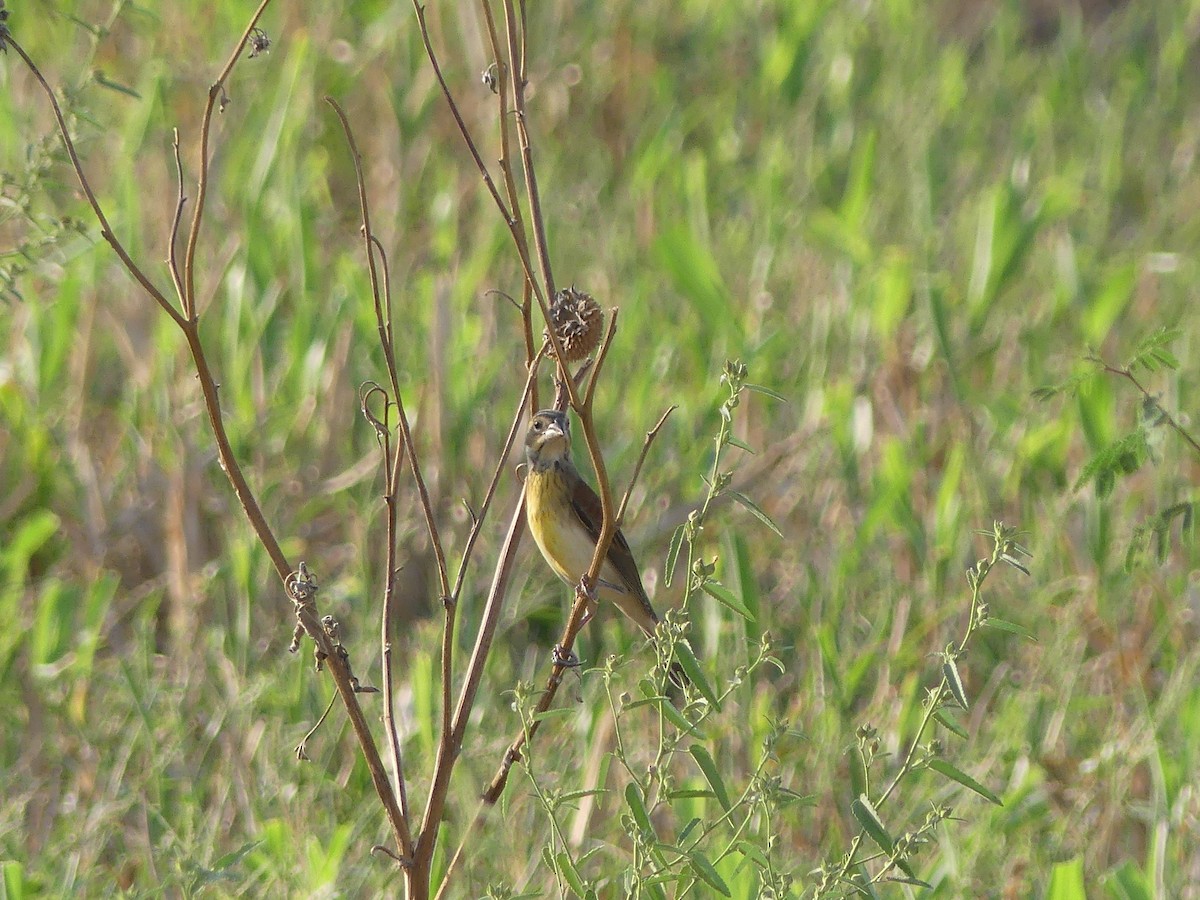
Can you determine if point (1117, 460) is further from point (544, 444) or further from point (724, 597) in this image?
point (544, 444)

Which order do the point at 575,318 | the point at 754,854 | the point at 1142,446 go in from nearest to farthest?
the point at 754,854 → the point at 575,318 → the point at 1142,446

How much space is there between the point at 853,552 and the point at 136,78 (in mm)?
3887

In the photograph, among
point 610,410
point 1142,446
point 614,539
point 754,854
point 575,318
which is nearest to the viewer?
point 754,854

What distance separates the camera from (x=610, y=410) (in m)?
4.96

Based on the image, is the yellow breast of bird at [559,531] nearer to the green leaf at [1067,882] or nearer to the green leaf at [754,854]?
the green leaf at [1067,882]

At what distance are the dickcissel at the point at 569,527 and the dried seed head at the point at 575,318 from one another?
3.81 ft

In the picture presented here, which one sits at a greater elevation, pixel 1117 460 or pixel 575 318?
pixel 575 318

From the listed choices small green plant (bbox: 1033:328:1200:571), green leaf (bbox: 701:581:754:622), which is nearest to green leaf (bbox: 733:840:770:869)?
green leaf (bbox: 701:581:754:622)

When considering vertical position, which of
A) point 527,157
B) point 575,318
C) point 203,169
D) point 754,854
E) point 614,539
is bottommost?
point 614,539

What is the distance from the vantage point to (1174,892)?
126 inches

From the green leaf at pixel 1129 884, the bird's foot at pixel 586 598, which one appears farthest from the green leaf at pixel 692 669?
the green leaf at pixel 1129 884

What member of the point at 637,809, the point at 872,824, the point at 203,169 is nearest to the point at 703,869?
the point at 637,809

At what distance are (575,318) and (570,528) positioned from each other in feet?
4.50

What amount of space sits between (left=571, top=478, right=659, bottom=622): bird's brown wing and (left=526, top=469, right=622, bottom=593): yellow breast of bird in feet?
0.05
